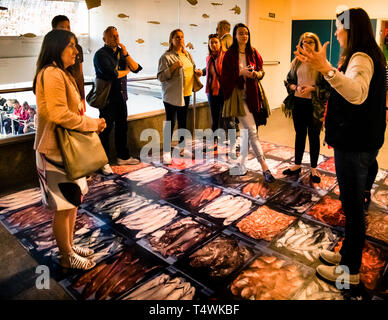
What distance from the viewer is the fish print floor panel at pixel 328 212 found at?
3.06 metres

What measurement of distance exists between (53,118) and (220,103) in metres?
3.10

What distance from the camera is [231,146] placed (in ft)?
15.9

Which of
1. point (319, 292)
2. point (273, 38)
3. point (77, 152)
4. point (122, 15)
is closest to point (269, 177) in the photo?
point (319, 292)

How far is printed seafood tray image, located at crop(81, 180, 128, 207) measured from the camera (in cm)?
351

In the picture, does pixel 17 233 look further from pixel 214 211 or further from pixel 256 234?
pixel 256 234

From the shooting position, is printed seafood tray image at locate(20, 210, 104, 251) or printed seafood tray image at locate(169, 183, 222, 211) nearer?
printed seafood tray image at locate(20, 210, 104, 251)

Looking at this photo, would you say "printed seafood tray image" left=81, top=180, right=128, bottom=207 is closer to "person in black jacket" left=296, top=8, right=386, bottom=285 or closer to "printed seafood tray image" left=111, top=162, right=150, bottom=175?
"printed seafood tray image" left=111, top=162, right=150, bottom=175

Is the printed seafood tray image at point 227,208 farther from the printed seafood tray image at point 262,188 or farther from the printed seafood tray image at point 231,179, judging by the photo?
the printed seafood tray image at point 231,179

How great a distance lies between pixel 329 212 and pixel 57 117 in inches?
95.4

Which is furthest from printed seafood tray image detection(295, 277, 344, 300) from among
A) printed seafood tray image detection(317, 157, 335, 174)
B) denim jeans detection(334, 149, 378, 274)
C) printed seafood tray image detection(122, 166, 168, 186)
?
printed seafood tray image detection(317, 157, 335, 174)

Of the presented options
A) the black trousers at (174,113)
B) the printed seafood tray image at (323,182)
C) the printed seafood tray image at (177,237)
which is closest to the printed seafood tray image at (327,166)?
the printed seafood tray image at (323,182)

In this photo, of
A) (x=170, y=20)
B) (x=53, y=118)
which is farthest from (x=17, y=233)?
(x=170, y=20)

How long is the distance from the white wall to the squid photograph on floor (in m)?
0.83

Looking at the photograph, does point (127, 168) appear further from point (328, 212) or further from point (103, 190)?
point (328, 212)
